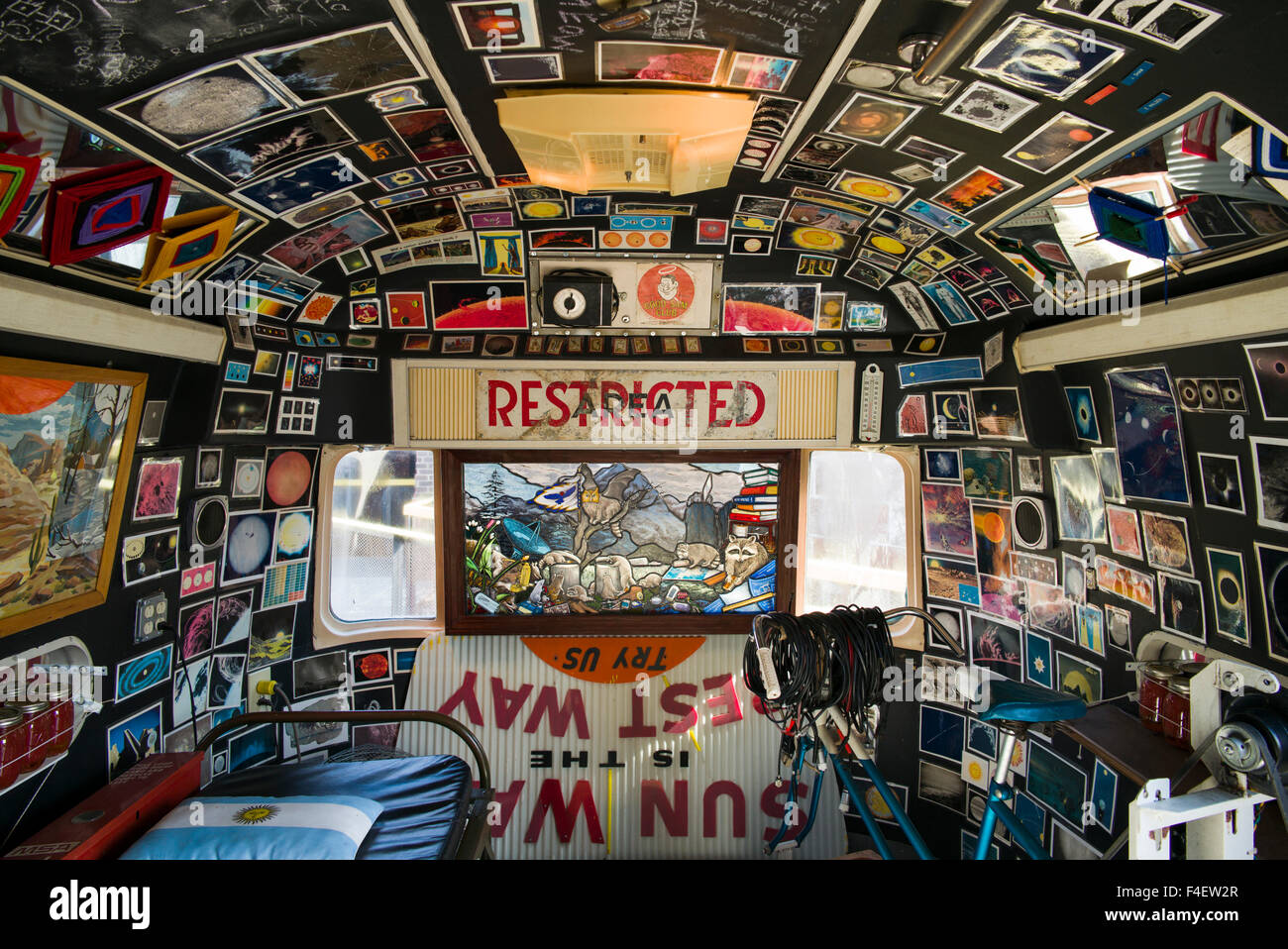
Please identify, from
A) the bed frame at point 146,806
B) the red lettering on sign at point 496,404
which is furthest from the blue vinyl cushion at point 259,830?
the red lettering on sign at point 496,404

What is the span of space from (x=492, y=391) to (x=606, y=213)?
4.97ft

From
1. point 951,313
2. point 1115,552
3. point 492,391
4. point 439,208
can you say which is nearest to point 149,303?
point 439,208

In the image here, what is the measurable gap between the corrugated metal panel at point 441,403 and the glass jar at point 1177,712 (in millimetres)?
3763

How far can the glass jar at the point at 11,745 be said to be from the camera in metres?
2.60

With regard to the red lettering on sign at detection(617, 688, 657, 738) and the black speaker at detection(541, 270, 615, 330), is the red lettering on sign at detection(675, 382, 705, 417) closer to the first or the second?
the black speaker at detection(541, 270, 615, 330)

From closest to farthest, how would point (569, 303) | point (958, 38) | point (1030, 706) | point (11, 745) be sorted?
point (958, 38), point (1030, 706), point (11, 745), point (569, 303)

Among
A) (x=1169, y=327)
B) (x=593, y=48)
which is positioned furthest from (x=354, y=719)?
(x=1169, y=327)

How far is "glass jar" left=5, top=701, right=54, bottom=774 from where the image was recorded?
272cm

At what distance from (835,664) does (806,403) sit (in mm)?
2079

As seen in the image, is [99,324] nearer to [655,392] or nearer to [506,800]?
[655,392]

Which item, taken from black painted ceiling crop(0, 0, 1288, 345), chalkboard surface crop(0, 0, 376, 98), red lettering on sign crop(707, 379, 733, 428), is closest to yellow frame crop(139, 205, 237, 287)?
black painted ceiling crop(0, 0, 1288, 345)

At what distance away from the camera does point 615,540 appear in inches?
192

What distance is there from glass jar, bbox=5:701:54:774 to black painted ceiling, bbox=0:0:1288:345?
5.50ft

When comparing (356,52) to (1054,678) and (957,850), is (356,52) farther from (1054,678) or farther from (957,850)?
(957,850)
